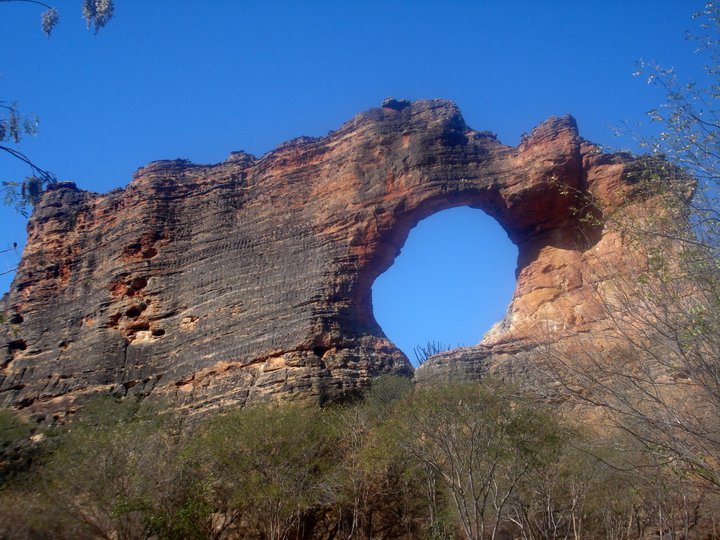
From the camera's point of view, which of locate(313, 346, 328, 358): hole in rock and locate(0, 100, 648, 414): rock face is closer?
locate(313, 346, 328, 358): hole in rock

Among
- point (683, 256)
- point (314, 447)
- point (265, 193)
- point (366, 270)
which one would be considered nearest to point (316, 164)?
point (265, 193)

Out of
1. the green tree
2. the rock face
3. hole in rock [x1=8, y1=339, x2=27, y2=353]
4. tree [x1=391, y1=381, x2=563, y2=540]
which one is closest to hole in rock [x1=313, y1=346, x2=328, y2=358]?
the rock face

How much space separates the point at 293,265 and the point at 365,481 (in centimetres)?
1149

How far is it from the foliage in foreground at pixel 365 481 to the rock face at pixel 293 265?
3885 mm

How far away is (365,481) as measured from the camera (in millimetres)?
20141

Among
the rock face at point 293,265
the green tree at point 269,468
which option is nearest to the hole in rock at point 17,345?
the rock face at point 293,265

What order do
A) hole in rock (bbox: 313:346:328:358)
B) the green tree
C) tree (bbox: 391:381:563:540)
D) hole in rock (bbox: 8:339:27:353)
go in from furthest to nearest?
hole in rock (bbox: 8:339:27:353) → hole in rock (bbox: 313:346:328:358) → the green tree → tree (bbox: 391:381:563:540)

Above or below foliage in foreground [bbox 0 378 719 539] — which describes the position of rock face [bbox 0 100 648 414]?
above

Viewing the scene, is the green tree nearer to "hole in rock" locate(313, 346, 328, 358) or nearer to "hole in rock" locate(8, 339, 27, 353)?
"hole in rock" locate(313, 346, 328, 358)

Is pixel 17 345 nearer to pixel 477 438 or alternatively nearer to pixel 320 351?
pixel 320 351

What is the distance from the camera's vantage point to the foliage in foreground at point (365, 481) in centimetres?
1809

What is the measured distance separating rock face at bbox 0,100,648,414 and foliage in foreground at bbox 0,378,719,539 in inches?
153

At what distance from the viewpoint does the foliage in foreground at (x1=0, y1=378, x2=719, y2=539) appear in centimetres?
1809

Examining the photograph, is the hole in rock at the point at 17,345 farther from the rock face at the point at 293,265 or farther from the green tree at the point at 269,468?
the green tree at the point at 269,468
